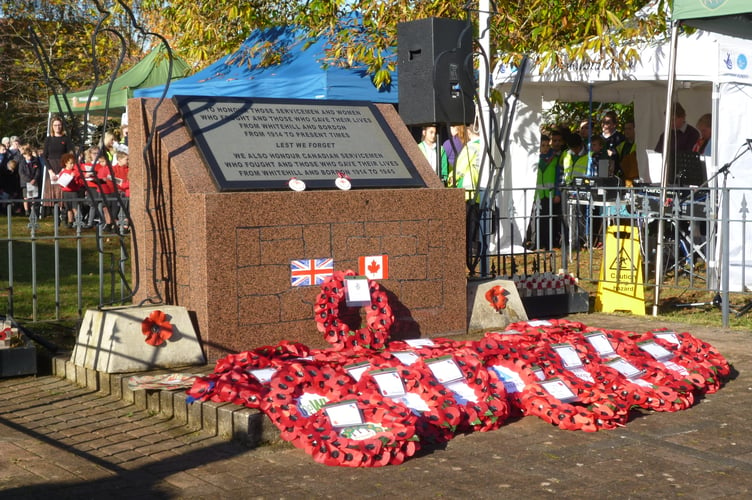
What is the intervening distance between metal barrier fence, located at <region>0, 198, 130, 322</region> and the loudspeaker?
8.71 feet

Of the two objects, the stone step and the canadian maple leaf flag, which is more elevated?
the canadian maple leaf flag

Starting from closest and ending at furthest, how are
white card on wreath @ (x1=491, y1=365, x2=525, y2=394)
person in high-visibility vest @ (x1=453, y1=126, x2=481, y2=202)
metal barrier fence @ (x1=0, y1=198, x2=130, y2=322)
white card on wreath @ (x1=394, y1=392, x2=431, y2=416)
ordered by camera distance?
white card on wreath @ (x1=394, y1=392, x2=431, y2=416), white card on wreath @ (x1=491, y1=365, x2=525, y2=394), metal barrier fence @ (x1=0, y1=198, x2=130, y2=322), person in high-visibility vest @ (x1=453, y1=126, x2=481, y2=202)

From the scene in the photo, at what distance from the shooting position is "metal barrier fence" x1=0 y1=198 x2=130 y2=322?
7.60 metres

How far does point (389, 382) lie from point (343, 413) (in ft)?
1.59

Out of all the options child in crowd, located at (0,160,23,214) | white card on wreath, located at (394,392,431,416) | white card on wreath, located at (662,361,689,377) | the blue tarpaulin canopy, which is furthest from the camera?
Result: child in crowd, located at (0,160,23,214)

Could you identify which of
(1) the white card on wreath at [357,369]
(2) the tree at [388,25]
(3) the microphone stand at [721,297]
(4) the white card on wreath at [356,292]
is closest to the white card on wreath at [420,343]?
(4) the white card on wreath at [356,292]

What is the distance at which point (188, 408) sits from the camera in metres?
5.62

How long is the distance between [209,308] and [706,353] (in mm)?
3393

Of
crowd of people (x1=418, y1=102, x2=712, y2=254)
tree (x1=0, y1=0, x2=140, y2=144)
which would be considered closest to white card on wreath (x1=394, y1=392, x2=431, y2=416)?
crowd of people (x1=418, y1=102, x2=712, y2=254)

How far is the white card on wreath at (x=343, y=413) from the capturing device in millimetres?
5113

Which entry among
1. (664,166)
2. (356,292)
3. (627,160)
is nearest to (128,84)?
(627,160)

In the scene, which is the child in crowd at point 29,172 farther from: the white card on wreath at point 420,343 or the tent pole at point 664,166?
the white card on wreath at point 420,343

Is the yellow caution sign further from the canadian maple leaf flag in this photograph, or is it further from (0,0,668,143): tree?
the canadian maple leaf flag

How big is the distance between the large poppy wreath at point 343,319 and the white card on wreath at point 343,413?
1.76 meters
